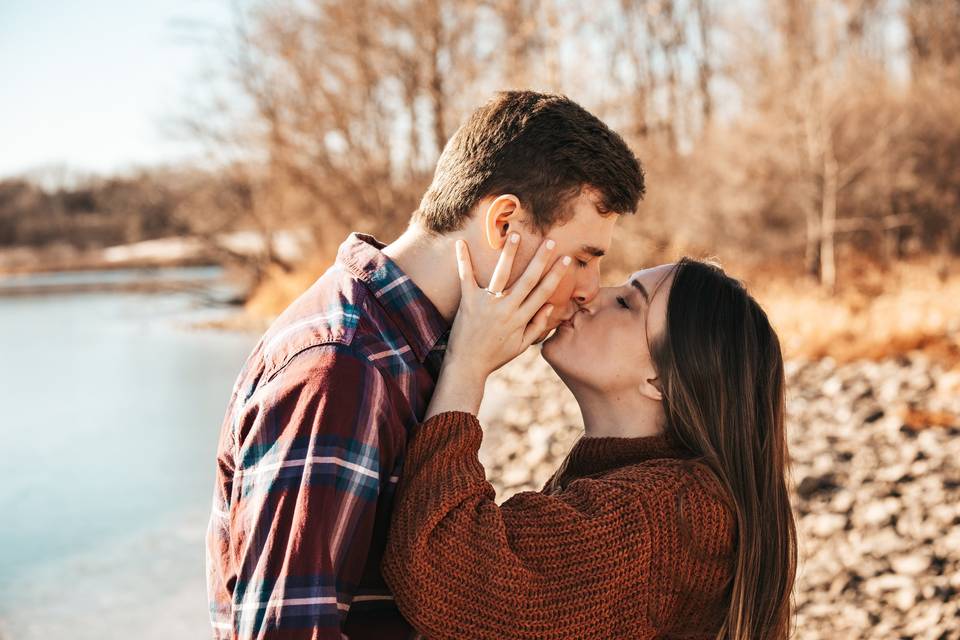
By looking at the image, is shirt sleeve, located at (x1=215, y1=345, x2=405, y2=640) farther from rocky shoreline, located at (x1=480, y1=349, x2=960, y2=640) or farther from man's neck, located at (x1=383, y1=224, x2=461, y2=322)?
rocky shoreline, located at (x1=480, y1=349, x2=960, y2=640)

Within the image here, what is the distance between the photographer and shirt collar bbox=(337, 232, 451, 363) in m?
1.91

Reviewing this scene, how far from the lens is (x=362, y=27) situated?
15.6m

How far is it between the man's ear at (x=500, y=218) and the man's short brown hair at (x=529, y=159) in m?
0.02

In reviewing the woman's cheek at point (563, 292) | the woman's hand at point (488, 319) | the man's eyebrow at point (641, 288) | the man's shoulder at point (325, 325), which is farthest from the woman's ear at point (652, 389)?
the man's shoulder at point (325, 325)

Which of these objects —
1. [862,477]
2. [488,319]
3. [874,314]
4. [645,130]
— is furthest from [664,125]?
[488,319]

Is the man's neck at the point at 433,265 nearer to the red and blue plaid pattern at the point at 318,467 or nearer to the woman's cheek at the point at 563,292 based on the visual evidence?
the red and blue plaid pattern at the point at 318,467

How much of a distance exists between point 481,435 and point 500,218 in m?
0.50

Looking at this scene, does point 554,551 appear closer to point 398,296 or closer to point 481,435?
point 481,435

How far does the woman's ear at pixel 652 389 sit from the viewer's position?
2.38 m

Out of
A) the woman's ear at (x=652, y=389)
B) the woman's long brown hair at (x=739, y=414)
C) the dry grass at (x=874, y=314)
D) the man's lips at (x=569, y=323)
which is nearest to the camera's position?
the woman's long brown hair at (x=739, y=414)

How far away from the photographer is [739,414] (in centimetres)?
229

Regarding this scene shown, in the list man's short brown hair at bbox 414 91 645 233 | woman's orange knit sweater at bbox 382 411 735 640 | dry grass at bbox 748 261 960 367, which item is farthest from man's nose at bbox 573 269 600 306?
dry grass at bbox 748 261 960 367

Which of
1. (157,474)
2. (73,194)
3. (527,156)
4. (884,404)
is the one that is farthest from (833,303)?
(73,194)

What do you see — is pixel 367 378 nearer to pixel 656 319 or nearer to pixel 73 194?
pixel 656 319
